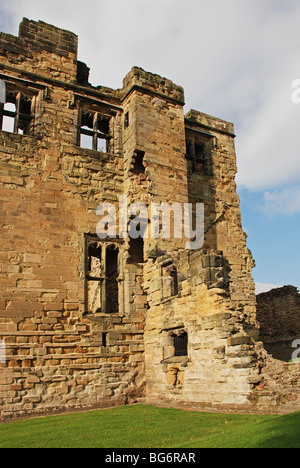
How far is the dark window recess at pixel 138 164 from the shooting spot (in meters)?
12.5

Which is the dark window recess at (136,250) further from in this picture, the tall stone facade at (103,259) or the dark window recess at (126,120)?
the dark window recess at (126,120)

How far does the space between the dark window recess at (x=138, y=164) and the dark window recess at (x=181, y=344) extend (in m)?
4.98

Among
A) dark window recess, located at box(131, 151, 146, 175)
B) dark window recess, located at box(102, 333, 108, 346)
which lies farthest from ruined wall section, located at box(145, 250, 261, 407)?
dark window recess, located at box(131, 151, 146, 175)

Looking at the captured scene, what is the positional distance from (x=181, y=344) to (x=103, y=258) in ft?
10.8

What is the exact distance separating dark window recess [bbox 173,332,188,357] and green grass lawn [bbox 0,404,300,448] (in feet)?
4.76

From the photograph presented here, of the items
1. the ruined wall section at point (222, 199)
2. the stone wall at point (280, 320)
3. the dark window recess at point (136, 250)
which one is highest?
the ruined wall section at point (222, 199)

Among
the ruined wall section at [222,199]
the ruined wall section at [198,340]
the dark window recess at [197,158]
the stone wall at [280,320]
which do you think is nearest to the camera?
the ruined wall section at [198,340]

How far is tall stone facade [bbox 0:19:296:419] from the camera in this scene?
934 cm

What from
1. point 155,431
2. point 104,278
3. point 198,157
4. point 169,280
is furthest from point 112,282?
point 155,431

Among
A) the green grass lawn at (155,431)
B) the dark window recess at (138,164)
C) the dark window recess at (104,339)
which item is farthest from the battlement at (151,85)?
the green grass lawn at (155,431)

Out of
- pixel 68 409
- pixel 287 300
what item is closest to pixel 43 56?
pixel 68 409

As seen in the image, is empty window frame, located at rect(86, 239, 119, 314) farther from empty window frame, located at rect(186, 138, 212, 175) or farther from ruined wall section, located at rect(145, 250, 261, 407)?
empty window frame, located at rect(186, 138, 212, 175)

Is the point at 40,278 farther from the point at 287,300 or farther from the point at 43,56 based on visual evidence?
the point at 287,300

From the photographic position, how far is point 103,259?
11758 millimetres
